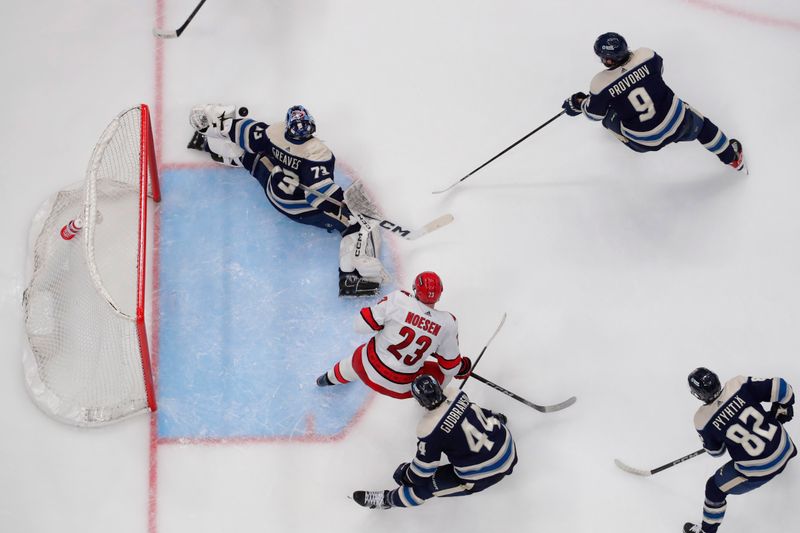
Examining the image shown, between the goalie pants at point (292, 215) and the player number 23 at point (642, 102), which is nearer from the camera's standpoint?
the player number 23 at point (642, 102)

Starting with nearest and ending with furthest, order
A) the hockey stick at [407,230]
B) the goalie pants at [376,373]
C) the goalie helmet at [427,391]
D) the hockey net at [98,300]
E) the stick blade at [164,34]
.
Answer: the goalie helmet at [427,391] → the goalie pants at [376,373] → the hockey net at [98,300] → the hockey stick at [407,230] → the stick blade at [164,34]

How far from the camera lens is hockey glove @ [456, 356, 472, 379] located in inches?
210

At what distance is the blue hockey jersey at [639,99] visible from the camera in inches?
211

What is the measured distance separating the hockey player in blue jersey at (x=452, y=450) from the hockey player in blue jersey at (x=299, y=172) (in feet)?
2.90

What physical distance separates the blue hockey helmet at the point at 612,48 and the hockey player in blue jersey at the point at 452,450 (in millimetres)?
1768

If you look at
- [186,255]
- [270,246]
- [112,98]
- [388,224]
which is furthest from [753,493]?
[112,98]

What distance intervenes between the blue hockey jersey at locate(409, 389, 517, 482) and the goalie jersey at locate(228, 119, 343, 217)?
122 centimetres

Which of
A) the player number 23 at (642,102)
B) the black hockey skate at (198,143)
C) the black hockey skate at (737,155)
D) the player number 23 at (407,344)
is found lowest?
the player number 23 at (407,344)

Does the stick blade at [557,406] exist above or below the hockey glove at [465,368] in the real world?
below

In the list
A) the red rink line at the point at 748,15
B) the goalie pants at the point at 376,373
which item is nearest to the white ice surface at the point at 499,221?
the red rink line at the point at 748,15

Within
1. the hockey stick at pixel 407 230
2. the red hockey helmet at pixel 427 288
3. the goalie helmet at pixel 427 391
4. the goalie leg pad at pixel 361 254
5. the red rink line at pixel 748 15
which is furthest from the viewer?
the red rink line at pixel 748 15

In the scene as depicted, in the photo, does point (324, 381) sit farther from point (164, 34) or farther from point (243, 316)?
point (164, 34)

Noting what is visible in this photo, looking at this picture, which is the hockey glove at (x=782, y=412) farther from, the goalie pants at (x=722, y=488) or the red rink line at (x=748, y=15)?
the red rink line at (x=748, y=15)

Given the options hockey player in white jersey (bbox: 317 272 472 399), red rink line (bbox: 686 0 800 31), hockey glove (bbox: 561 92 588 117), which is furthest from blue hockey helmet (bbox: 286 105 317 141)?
red rink line (bbox: 686 0 800 31)
